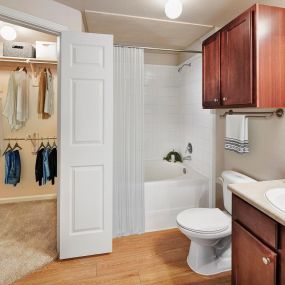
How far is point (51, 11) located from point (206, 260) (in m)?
2.58

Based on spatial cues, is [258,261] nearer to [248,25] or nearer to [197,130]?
[248,25]

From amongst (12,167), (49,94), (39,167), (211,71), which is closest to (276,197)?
(211,71)

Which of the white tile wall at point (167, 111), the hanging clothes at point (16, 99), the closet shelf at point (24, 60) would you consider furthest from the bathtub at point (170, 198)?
the closet shelf at point (24, 60)

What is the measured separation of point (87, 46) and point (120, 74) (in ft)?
1.43

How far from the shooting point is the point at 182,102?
11.5 ft

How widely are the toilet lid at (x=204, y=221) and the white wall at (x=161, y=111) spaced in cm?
161

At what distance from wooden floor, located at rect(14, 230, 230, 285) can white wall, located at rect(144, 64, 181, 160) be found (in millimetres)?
1559

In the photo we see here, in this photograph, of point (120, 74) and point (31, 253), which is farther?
point (120, 74)

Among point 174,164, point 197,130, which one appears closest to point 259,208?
point 197,130

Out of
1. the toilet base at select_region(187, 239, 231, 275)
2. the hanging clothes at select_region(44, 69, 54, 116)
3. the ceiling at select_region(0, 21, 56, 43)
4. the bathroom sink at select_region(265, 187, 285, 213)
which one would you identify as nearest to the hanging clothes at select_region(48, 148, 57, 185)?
the hanging clothes at select_region(44, 69, 54, 116)

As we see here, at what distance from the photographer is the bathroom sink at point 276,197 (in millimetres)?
1181

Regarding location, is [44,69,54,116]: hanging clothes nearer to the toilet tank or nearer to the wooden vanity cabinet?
the toilet tank

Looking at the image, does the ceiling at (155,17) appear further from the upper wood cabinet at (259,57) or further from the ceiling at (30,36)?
the ceiling at (30,36)

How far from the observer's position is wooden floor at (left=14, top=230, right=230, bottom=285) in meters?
1.82
